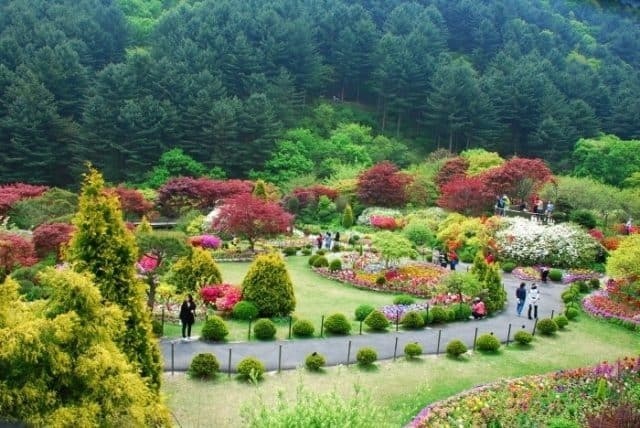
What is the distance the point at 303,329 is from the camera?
19.7 meters

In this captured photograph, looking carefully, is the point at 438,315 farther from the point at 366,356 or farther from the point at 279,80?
the point at 279,80

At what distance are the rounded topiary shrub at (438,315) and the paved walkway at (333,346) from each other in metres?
0.32

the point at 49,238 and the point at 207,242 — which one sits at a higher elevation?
the point at 49,238

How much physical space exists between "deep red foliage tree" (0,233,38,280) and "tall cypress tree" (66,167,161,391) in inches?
454

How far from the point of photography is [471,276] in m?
24.0

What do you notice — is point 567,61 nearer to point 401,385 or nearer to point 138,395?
point 401,385

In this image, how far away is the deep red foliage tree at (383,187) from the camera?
46.2 meters

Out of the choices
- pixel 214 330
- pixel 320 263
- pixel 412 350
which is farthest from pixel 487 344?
pixel 320 263

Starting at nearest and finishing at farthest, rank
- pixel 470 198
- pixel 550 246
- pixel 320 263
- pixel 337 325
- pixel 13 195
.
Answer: pixel 337 325, pixel 320 263, pixel 550 246, pixel 13 195, pixel 470 198

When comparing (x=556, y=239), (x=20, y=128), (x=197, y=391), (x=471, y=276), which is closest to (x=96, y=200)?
(x=197, y=391)

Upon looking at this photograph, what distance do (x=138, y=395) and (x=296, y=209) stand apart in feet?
119

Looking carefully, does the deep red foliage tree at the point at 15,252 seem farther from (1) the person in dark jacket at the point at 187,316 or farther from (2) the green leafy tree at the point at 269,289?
(2) the green leafy tree at the point at 269,289

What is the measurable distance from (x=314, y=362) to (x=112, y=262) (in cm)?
684

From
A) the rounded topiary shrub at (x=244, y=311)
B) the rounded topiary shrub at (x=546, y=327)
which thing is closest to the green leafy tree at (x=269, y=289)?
the rounded topiary shrub at (x=244, y=311)
